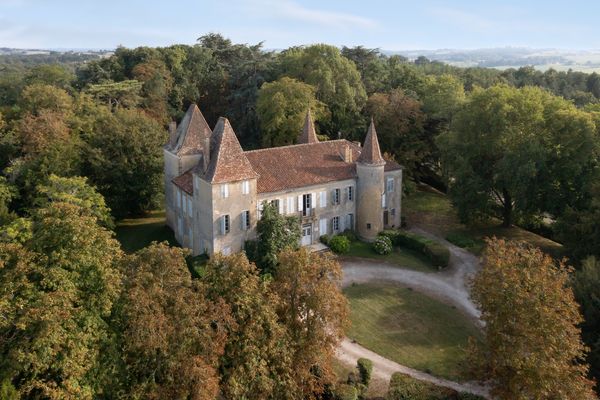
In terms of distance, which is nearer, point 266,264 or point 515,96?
point 266,264

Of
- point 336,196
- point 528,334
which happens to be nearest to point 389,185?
point 336,196

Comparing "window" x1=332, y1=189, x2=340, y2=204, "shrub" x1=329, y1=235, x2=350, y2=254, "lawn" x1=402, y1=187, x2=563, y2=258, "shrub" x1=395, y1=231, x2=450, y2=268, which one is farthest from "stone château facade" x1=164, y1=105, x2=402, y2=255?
"lawn" x1=402, y1=187, x2=563, y2=258

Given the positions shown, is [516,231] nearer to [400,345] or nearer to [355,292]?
[355,292]

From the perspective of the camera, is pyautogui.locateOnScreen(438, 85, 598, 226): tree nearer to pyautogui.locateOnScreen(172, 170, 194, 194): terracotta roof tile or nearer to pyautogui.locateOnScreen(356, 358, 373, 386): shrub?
pyautogui.locateOnScreen(172, 170, 194, 194): terracotta roof tile

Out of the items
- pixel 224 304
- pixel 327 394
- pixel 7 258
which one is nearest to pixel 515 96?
pixel 327 394

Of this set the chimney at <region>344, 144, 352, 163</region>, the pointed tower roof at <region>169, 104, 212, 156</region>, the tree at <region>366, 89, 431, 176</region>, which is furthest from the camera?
the tree at <region>366, 89, 431, 176</region>

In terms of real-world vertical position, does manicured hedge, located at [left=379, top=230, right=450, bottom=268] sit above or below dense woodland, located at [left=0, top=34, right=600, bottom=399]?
below
